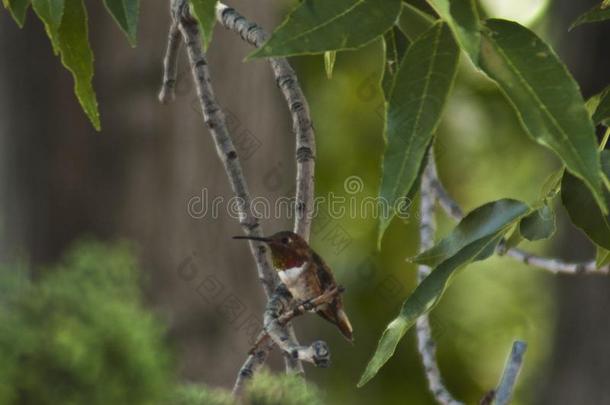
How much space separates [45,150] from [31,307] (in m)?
1.75

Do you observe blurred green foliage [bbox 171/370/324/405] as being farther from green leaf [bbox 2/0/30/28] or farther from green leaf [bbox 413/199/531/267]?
green leaf [bbox 2/0/30/28]

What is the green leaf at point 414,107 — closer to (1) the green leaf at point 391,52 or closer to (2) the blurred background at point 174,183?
(1) the green leaf at point 391,52

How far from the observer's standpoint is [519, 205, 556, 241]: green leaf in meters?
1.35

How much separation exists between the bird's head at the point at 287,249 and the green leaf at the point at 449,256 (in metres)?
0.14

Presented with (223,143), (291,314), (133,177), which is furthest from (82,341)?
(133,177)

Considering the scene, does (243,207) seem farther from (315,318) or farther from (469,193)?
(469,193)

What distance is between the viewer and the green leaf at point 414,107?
111cm

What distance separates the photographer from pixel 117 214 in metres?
3.37

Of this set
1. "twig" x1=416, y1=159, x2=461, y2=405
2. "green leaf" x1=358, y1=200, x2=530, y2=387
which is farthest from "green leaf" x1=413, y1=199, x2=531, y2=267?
"twig" x1=416, y1=159, x2=461, y2=405

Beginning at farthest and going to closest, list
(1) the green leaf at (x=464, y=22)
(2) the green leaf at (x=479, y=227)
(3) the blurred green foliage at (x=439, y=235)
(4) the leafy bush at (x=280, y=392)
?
(3) the blurred green foliage at (x=439, y=235), (2) the green leaf at (x=479, y=227), (4) the leafy bush at (x=280, y=392), (1) the green leaf at (x=464, y=22)

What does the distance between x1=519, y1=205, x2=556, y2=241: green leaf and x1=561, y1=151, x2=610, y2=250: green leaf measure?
2 centimetres

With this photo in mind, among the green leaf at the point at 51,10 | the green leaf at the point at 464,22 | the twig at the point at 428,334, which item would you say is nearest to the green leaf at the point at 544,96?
the green leaf at the point at 464,22

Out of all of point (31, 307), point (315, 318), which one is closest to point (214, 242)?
point (315, 318)

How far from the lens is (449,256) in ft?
4.44
